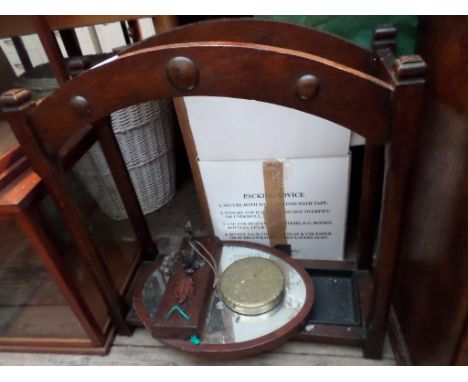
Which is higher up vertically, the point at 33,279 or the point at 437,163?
the point at 437,163

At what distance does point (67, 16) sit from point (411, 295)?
0.91 metres

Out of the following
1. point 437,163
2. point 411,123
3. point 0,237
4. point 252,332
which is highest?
point 411,123

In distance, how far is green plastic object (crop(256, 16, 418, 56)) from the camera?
73 centimetres

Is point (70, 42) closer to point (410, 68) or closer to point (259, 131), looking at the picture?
point (259, 131)

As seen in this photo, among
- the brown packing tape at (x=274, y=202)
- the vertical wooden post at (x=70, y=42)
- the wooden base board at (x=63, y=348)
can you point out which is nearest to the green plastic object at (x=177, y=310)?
the wooden base board at (x=63, y=348)

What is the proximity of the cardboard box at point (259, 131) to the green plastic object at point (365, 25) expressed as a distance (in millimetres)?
185

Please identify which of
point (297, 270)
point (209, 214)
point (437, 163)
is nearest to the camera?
point (437, 163)

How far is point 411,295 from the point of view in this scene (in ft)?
2.46

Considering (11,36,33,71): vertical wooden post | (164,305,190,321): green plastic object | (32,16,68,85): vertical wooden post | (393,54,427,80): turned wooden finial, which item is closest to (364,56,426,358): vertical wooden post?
(393,54,427,80): turned wooden finial

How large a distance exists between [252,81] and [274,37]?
0.25 meters

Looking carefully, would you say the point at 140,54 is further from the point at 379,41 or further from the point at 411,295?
the point at 411,295

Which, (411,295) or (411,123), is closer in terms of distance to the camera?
(411,123)

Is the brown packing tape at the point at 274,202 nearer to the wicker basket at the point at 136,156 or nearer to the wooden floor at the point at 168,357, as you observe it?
the wooden floor at the point at 168,357

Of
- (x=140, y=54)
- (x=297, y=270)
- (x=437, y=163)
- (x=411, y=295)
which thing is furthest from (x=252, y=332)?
(x=140, y=54)
